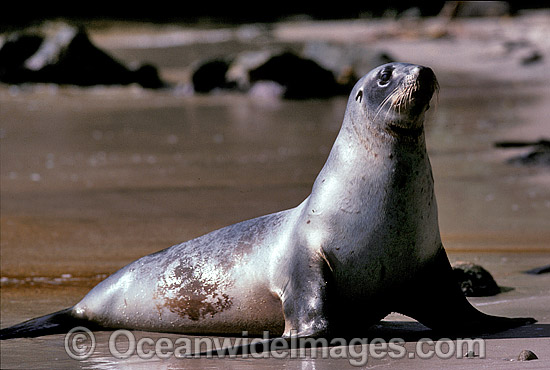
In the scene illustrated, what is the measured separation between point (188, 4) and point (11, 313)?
42.4 meters

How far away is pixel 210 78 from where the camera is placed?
18484 millimetres

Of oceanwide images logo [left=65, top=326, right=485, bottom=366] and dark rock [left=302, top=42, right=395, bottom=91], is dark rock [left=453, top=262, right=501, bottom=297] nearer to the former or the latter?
oceanwide images logo [left=65, top=326, right=485, bottom=366]

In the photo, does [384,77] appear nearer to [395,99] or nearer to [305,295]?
[395,99]

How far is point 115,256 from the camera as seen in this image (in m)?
6.59

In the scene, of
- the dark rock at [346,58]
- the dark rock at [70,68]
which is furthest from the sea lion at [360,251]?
the dark rock at [70,68]

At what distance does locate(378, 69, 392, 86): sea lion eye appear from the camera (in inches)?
182

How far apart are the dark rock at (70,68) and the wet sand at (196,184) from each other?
1.81ft

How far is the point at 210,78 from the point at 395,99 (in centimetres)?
A: 1415

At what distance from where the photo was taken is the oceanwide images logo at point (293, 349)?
163 inches

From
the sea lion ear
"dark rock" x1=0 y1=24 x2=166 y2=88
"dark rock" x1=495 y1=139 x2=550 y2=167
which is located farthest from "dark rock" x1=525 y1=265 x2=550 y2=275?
"dark rock" x1=0 y1=24 x2=166 y2=88

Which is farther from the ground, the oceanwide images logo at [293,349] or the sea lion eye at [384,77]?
the sea lion eye at [384,77]

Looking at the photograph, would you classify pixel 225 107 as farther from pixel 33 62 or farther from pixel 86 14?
pixel 86 14

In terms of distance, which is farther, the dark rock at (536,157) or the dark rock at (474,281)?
the dark rock at (536,157)

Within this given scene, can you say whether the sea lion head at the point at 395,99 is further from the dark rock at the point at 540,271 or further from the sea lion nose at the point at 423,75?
the dark rock at the point at 540,271
